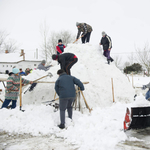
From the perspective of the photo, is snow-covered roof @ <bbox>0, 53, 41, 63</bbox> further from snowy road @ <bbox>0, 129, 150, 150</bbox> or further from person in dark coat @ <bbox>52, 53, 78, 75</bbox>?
→ snowy road @ <bbox>0, 129, 150, 150</bbox>

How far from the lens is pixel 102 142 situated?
3461 millimetres

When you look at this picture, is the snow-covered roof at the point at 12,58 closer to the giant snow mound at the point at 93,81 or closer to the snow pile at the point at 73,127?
the giant snow mound at the point at 93,81

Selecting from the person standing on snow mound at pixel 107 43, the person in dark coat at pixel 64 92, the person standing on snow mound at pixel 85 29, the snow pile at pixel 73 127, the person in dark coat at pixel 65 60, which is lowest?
the snow pile at pixel 73 127

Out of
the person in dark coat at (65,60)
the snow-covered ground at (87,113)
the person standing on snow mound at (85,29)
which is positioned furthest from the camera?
the person standing on snow mound at (85,29)

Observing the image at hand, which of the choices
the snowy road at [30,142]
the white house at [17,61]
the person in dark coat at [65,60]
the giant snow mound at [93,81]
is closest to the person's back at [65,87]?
the snowy road at [30,142]

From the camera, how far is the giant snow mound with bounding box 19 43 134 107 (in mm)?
6840

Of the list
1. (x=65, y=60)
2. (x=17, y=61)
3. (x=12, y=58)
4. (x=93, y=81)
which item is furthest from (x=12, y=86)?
(x=12, y=58)

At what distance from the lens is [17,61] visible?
131 ft

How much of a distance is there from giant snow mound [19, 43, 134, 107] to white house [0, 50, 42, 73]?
32264 millimetres

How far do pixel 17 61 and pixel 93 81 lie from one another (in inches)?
1388

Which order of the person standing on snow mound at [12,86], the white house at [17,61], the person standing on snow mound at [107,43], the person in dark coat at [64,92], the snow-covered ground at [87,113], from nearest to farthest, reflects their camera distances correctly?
the snow-covered ground at [87,113], the person in dark coat at [64,92], the person standing on snow mound at [12,86], the person standing on snow mound at [107,43], the white house at [17,61]

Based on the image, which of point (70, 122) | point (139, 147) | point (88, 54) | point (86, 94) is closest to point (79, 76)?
point (86, 94)

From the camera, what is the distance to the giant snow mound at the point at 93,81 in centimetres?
684

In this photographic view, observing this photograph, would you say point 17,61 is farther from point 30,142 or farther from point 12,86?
point 30,142
